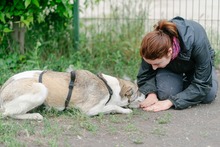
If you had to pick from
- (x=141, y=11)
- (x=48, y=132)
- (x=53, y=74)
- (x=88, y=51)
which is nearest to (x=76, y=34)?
(x=88, y=51)

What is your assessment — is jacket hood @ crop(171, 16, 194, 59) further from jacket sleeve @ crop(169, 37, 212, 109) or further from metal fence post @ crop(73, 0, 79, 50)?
metal fence post @ crop(73, 0, 79, 50)

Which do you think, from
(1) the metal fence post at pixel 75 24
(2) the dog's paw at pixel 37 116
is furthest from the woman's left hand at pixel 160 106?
(1) the metal fence post at pixel 75 24

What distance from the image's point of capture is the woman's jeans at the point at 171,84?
6548 millimetres

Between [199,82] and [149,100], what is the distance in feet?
2.03

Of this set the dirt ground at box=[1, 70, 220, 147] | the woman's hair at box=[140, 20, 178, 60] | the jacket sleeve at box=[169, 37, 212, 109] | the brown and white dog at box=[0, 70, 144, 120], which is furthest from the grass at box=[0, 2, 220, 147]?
the woman's hair at box=[140, 20, 178, 60]

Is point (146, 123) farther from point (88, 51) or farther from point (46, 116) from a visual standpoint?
point (88, 51)

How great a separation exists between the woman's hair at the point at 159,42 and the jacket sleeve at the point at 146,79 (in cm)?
76

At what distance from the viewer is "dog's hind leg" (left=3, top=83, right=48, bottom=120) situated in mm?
5777

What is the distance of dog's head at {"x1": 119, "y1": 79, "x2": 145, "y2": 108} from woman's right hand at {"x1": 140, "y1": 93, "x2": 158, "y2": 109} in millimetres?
52

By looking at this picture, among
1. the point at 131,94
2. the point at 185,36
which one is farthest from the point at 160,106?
the point at 185,36

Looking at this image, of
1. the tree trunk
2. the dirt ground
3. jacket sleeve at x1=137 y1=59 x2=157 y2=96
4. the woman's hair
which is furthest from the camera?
the tree trunk

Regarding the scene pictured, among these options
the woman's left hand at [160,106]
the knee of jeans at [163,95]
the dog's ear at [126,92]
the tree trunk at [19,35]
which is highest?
the tree trunk at [19,35]

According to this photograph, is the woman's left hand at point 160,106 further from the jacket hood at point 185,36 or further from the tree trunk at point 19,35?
the tree trunk at point 19,35

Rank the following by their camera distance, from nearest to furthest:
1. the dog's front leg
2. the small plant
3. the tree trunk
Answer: the small plant < the dog's front leg < the tree trunk
